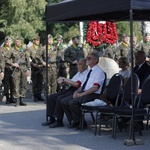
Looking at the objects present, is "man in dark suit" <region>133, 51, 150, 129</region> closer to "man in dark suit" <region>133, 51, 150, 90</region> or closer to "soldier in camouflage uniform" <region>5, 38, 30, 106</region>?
"man in dark suit" <region>133, 51, 150, 90</region>

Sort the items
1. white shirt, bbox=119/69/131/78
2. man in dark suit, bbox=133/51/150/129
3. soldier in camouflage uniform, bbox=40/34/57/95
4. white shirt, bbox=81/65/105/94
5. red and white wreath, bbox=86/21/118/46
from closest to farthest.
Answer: white shirt, bbox=81/65/105/94 < man in dark suit, bbox=133/51/150/129 < white shirt, bbox=119/69/131/78 < soldier in camouflage uniform, bbox=40/34/57/95 < red and white wreath, bbox=86/21/118/46

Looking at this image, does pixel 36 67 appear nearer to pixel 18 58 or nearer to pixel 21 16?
pixel 18 58

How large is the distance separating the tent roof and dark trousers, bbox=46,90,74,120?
5.31 feet

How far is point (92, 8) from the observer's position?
968 centimetres

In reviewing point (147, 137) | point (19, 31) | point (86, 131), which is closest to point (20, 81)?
point (86, 131)

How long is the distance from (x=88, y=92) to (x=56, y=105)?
960mm

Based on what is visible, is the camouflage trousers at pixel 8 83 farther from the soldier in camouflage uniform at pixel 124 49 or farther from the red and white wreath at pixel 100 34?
the red and white wreath at pixel 100 34

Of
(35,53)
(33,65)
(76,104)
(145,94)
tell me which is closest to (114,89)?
(76,104)

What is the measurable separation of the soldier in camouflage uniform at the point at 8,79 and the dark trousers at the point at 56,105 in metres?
4.75

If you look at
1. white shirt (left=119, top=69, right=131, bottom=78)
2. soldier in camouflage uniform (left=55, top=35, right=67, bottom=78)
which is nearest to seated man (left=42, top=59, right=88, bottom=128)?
white shirt (left=119, top=69, right=131, bottom=78)

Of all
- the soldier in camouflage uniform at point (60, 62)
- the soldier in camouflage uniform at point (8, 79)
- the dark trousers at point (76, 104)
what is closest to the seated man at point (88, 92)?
the dark trousers at point (76, 104)

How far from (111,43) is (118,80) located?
8.40 metres

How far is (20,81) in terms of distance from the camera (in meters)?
16.3

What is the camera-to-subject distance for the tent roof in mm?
8883
